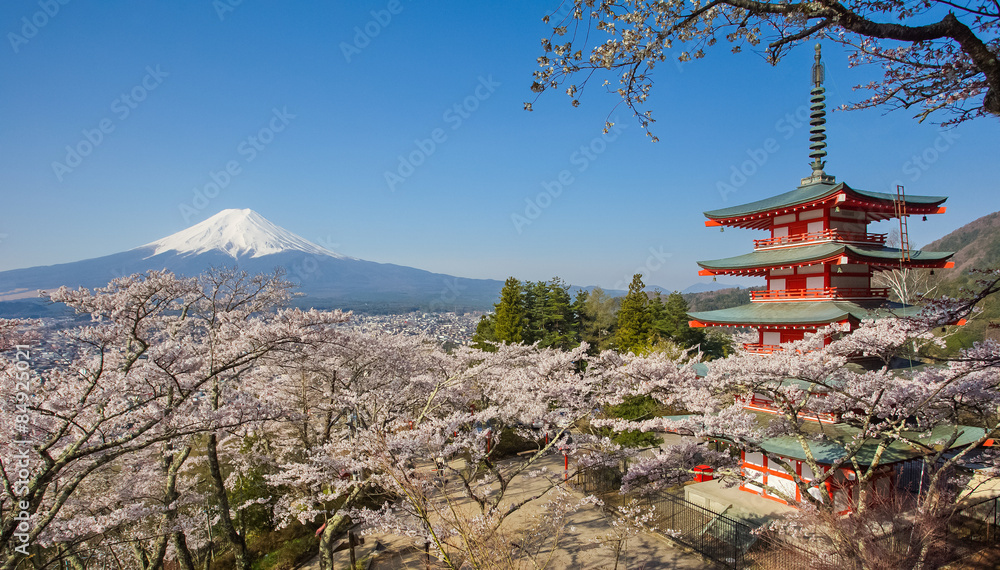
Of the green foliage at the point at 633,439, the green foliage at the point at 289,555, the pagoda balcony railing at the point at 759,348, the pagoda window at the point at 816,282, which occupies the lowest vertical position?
the green foliage at the point at 289,555

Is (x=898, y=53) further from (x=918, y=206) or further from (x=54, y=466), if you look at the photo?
(x=918, y=206)

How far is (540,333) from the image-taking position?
90.6ft

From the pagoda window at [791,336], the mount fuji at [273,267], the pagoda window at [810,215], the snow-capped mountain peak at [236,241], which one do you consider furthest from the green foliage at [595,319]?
the snow-capped mountain peak at [236,241]

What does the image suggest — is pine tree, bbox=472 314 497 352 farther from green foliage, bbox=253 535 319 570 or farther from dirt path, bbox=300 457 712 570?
green foliage, bbox=253 535 319 570

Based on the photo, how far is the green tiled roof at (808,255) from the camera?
9875 mm

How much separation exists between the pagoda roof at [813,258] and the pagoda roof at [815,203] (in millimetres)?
987

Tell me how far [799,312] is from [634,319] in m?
14.0

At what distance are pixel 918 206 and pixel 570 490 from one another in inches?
458

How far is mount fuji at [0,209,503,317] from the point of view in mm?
76812

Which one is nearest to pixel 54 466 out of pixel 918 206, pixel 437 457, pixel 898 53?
pixel 437 457

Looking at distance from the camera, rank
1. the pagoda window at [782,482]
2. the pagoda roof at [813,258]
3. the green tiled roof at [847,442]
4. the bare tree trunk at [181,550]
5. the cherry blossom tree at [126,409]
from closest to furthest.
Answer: the cherry blossom tree at [126,409]
the bare tree trunk at [181,550]
the green tiled roof at [847,442]
the pagoda roof at [813,258]
the pagoda window at [782,482]

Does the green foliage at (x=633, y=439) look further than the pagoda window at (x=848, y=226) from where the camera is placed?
Yes

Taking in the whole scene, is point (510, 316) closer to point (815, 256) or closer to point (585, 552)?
point (585, 552)

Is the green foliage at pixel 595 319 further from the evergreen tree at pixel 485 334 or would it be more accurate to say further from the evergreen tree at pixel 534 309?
the evergreen tree at pixel 485 334
